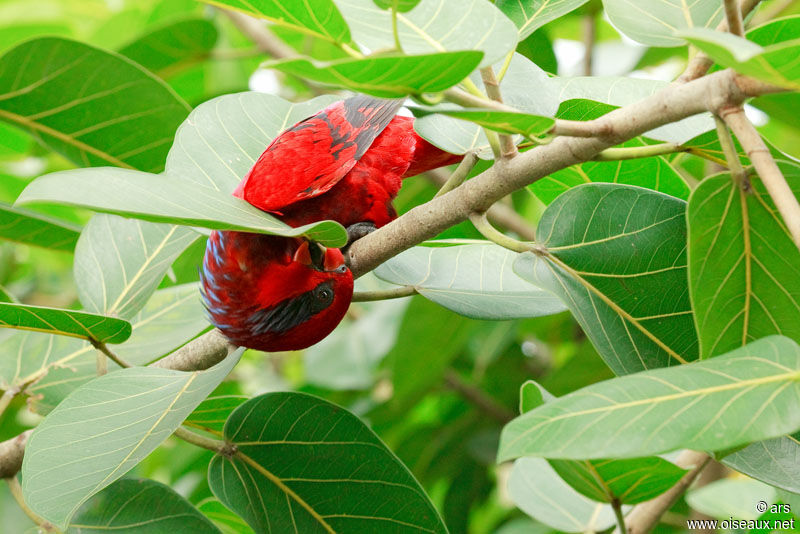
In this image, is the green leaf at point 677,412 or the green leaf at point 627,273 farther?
the green leaf at point 627,273

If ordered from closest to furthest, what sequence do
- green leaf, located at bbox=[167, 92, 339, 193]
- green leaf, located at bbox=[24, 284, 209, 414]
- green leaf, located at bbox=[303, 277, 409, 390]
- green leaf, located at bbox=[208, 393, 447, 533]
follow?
green leaf, located at bbox=[208, 393, 447, 533], green leaf, located at bbox=[167, 92, 339, 193], green leaf, located at bbox=[24, 284, 209, 414], green leaf, located at bbox=[303, 277, 409, 390]

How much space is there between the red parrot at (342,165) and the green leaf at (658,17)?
710 mm

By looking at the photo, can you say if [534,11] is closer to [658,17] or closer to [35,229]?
[658,17]

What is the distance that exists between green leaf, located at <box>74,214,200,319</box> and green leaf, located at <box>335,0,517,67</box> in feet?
2.46

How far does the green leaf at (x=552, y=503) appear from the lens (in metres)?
1.56

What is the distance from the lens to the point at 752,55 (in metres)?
0.58

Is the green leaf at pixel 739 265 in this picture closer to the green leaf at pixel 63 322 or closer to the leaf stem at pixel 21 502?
the green leaf at pixel 63 322

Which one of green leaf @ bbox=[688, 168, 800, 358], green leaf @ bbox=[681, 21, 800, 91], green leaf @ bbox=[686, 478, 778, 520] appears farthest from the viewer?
green leaf @ bbox=[686, 478, 778, 520]

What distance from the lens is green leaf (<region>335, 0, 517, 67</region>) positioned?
78cm

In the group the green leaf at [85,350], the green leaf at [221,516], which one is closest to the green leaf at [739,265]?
the green leaf at [85,350]

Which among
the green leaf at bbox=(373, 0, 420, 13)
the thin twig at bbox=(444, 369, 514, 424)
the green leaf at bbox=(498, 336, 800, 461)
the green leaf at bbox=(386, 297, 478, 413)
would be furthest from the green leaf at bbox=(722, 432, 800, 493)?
the thin twig at bbox=(444, 369, 514, 424)

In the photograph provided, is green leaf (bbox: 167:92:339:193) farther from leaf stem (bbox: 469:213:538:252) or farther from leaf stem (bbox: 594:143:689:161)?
leaf stem (bbox: 594:143:689:161)

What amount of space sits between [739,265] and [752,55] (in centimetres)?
38

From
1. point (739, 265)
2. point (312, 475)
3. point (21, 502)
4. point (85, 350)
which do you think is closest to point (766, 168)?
point (739, 265)
